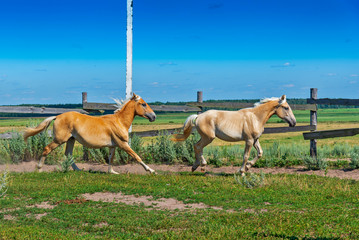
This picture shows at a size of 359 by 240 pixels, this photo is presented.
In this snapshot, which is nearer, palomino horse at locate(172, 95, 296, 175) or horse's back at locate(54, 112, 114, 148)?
palomino horse at locate(172, 95, 296, 175)

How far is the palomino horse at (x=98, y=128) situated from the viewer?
38.7 feet

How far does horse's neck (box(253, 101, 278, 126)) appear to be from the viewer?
11759mm

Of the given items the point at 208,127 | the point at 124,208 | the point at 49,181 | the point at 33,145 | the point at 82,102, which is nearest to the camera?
the point at 124,208

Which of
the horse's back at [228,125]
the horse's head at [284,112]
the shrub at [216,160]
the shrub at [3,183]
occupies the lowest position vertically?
the shrub at [216,160]

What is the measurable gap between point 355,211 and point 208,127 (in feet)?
16.6

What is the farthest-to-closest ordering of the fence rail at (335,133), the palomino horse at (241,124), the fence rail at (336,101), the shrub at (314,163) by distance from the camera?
the fence rail at (336,101) → the shrub at (314,163) → the fence rail at (335,133) → the palomino horse at (241,124)

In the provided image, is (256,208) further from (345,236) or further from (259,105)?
(259,105)

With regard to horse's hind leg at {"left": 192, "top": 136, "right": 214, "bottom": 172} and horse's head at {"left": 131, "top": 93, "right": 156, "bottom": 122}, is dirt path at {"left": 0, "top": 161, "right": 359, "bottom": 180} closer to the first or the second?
horse's hind leg at {"left": 192, "top": 136, "right": 214, "bottom": 172}

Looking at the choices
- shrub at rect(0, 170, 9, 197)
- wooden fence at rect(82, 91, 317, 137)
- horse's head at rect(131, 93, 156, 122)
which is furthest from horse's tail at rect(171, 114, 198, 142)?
shrub at rect(0, 170, 9, 197)

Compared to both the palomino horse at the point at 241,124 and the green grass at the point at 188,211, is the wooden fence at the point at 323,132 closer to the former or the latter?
the palomino horse at the point at 241,124

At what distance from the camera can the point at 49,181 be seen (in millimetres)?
10555

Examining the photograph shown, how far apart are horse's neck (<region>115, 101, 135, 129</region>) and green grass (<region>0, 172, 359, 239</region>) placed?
1946 mm

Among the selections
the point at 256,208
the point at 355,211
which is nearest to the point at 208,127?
the point at 256,208

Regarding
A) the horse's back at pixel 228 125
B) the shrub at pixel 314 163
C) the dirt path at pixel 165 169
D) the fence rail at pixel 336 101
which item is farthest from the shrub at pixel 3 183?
the fence rail at pixel 336 101
